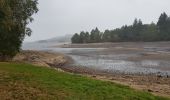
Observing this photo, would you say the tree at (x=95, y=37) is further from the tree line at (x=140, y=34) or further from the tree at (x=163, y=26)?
the tree at (x=163, y=26)

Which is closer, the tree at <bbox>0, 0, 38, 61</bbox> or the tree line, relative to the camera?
the tree at <bbox>0, 0, 38, 61</bbox>

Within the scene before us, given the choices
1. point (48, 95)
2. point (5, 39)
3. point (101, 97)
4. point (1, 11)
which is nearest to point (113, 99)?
point (101, 97)

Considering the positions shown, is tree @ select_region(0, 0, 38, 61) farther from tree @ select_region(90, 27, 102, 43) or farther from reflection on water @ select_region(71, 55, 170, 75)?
tree @ select_region(90, 27, 102, 43)

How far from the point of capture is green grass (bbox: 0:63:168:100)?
15566mm

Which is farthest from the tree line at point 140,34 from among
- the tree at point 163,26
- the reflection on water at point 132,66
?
the reflection on water at point 132,66

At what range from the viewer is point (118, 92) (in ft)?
58.4

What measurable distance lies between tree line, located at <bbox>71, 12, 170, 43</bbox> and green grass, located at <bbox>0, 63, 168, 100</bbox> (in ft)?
335

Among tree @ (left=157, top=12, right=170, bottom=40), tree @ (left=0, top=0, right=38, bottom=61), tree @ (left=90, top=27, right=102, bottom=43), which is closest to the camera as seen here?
tree @ (left=0, top=0, right=38, bottom=61)

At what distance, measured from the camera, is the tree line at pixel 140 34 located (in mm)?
123363

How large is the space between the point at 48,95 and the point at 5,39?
21.2 m

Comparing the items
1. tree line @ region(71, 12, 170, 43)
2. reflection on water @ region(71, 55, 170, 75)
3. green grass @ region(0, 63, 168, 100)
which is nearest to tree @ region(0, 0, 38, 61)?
reflection on water @ region(71, 55, 170, 75)

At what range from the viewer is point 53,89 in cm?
1695

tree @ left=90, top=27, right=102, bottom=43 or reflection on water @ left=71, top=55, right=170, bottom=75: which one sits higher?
tree @ left=90, top=27, right=102, bottom=43

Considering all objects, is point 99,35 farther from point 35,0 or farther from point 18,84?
point 18,84
